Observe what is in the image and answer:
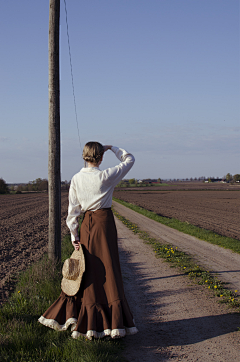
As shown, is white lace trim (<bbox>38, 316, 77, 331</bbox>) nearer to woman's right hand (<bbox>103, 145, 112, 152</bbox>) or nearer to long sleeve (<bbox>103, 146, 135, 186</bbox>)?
long sleeve (<bbox>103, 146, 135, 186</bbox>)

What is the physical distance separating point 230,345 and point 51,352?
6.66 feet

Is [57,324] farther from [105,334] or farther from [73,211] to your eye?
[73,211]

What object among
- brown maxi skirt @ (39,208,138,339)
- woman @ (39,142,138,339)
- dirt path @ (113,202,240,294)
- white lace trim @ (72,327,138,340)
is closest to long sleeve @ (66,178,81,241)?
woman @ (39,142,138,339)

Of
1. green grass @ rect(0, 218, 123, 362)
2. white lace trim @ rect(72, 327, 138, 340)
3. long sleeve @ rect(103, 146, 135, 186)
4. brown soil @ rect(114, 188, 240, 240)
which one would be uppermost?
long sleeve @ rect(103, 146, 135, 186)

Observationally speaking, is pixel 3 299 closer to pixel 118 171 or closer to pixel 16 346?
pixel 16 346

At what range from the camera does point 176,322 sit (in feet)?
13.9

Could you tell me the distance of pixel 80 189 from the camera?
11.5 feet

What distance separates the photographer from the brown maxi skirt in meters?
3.22

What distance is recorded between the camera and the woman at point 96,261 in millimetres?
3260

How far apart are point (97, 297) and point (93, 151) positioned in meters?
1.60

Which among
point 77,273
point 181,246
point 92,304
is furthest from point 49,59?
point 181,246

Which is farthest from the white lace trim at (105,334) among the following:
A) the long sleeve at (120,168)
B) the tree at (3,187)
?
the tree at (3,187)

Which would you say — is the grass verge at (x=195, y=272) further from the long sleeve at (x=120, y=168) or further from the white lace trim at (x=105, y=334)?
the long sleeve at (x=120, y=168)

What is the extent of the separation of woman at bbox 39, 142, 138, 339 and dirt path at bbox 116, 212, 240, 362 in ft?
1.54
